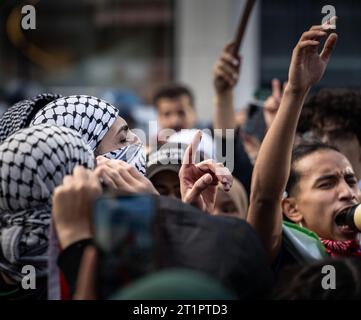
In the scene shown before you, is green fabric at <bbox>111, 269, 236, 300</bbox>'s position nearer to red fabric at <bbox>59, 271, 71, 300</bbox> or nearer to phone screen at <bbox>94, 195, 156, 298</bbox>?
phone screen at <bbox>94, 195, 156, 298</bbox>

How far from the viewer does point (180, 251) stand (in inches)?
71.7

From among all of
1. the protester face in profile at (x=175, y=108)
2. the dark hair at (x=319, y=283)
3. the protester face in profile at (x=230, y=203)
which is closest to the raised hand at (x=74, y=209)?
the dark hair at (x=319, y=283)

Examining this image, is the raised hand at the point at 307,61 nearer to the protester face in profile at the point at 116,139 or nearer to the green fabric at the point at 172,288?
the protester face in profile at the point at 116,139

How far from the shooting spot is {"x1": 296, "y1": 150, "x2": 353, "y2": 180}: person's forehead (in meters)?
2.82

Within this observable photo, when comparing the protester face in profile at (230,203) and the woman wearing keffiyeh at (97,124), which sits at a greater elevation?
the woman wearing keffiyeh at (97,124)

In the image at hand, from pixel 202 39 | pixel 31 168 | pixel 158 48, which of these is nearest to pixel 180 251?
pixel 31 168

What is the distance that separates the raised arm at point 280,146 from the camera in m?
2.33

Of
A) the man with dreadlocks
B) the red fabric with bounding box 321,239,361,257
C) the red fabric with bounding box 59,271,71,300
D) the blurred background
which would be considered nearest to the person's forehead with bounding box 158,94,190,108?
the man with dreadlocks

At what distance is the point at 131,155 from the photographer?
2523 millimetres

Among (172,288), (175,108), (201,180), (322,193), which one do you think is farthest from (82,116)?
(175,108)

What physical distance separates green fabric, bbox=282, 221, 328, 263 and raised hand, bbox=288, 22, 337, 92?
1.28 ft

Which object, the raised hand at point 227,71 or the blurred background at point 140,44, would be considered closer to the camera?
the raised hand at point 227,71

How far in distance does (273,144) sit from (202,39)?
36.2ft

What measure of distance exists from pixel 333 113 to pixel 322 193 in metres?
0.90
